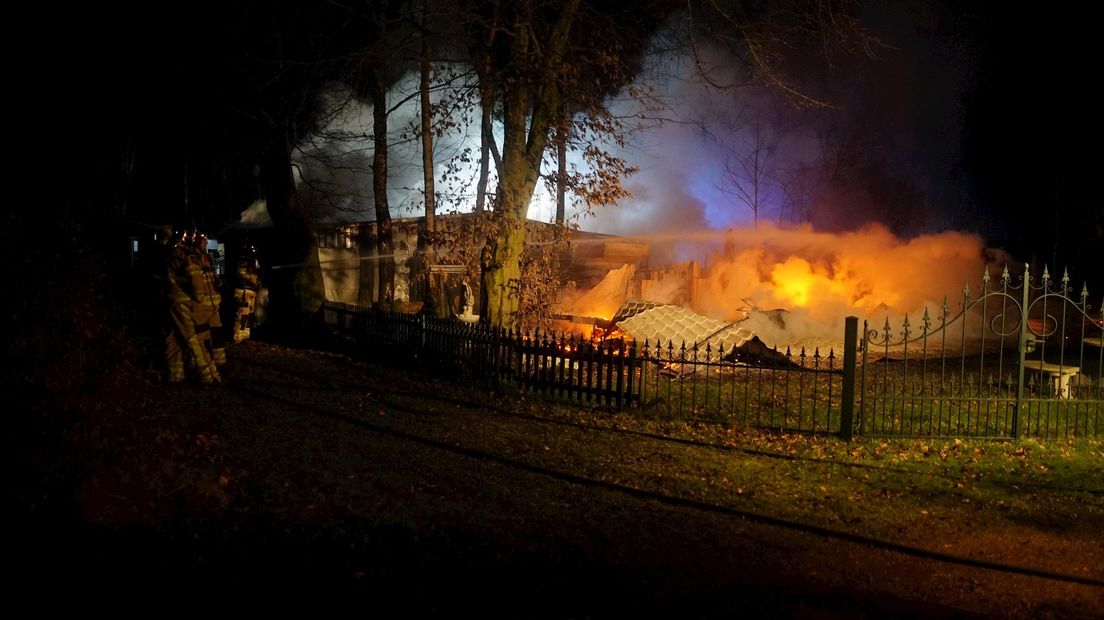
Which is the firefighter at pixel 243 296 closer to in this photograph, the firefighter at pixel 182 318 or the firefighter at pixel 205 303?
the firefighter at pixel 205 303

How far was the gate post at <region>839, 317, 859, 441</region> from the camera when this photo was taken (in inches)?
378

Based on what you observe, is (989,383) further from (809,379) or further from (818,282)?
(818,282)

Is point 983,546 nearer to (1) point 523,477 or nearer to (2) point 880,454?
(2) point 880,454

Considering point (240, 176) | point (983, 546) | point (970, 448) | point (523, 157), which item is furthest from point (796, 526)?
point (240, 176)

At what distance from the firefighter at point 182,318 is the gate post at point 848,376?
8.77m

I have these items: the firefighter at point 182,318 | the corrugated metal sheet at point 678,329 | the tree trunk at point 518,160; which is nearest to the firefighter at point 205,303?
the firefighter at point 182,318

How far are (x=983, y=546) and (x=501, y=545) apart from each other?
3776 millimetres

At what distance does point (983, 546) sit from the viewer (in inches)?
253

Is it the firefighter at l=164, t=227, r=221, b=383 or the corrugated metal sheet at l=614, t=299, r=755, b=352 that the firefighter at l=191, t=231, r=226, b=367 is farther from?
the corrugated metal sheet at l=614, t=299, r=755, b=352

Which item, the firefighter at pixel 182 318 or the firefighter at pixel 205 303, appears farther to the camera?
the firefighter at pixel 205 303

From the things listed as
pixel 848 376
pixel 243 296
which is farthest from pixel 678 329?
pixel 243 296

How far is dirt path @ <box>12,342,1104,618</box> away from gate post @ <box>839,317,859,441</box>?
1.58 meters

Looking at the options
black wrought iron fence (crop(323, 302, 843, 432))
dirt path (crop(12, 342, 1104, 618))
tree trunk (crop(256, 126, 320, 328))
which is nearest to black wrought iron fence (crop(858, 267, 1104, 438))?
black wrought iron fence (crop(323, 302, 843, 432))

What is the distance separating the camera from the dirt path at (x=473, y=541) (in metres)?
5.02
